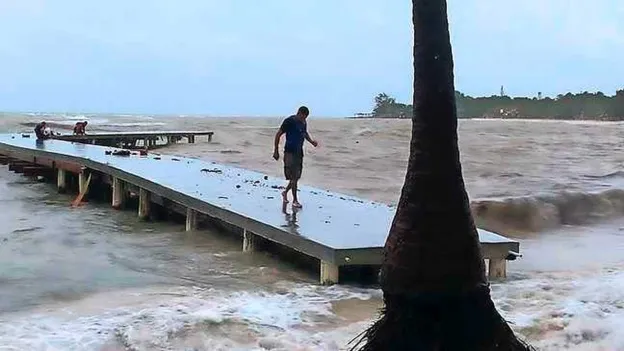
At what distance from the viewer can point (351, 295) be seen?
7.82 metres

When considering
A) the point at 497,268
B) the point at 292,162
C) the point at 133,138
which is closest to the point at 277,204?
the point at 292,162

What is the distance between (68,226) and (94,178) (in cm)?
416

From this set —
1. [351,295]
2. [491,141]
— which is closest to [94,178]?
[351,295]

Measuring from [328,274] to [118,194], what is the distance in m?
8.76

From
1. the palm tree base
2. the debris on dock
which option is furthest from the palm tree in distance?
the debris on dock

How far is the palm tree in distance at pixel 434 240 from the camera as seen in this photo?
3395mm

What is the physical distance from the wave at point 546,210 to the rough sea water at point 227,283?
0.04 meters

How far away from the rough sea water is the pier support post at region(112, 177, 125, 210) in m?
0.27

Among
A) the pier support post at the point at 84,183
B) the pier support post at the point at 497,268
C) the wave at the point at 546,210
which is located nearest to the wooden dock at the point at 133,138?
the pier support post at the point at 84,183

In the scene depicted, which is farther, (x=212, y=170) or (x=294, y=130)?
(x=212, y=170)

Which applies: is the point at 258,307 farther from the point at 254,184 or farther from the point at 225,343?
the point at 254,184

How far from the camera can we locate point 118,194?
631 inches

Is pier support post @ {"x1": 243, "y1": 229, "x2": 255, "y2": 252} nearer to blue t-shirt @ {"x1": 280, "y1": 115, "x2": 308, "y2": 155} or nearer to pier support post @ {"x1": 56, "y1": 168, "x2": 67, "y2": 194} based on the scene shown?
blue t-shirt @ {"x1": 280, "y1": 115, "x2": 308, "y2": 155}

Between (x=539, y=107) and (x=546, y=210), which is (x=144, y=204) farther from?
(x=539, y=107)
